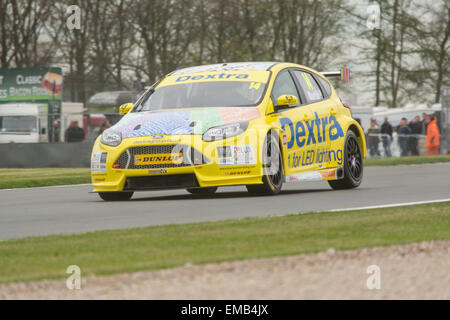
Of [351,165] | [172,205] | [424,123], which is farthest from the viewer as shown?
[424,123]

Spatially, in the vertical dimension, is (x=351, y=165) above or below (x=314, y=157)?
below

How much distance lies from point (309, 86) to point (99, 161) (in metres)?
3.31

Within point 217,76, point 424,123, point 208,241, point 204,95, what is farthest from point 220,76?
point 424,123

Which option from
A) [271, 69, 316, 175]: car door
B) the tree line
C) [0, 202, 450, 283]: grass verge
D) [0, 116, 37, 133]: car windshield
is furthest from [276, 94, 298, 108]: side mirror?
the tree line

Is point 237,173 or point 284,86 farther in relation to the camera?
point 284,86

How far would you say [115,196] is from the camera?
13.5m

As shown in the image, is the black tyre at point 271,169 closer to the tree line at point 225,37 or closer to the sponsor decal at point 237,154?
the sponsor decal at point 237,154

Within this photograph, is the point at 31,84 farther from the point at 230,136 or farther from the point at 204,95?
the point at 230,136

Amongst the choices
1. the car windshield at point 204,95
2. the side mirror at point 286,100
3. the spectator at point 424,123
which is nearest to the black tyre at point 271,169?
the side mirror at point 286,100

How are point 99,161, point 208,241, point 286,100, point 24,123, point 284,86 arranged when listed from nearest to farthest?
1. point 208,241
2. point 99,161
3. point 286,100
4. point 284,86
5. point 24,123

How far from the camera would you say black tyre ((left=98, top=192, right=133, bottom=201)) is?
529 inches

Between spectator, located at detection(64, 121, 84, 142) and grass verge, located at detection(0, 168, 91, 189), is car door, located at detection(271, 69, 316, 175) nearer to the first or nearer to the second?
grass verge, located at detection(0, 168, 91, 189)

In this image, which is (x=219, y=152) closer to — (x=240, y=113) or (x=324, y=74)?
(x=240, y=113)
